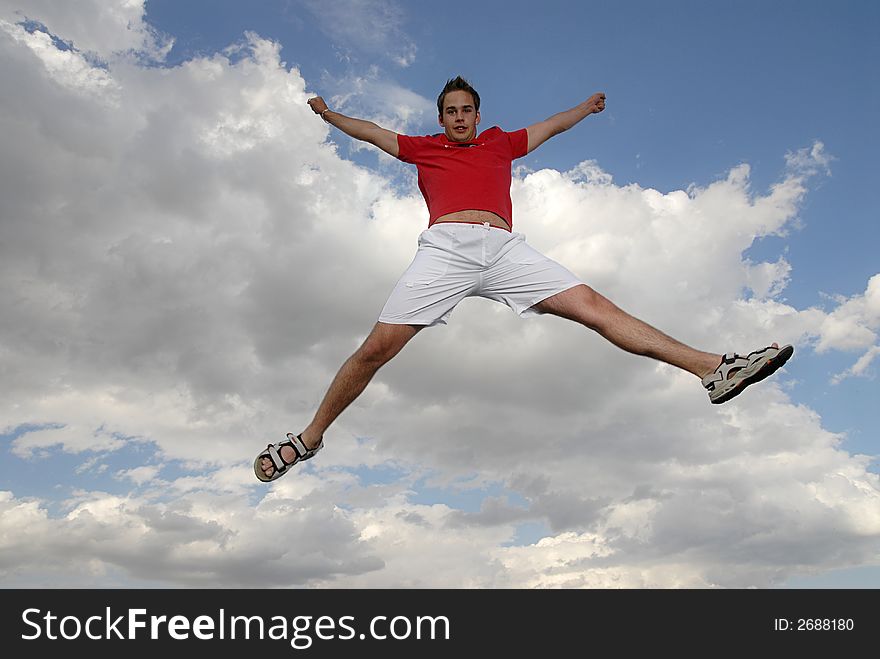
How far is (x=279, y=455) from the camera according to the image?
813 cm

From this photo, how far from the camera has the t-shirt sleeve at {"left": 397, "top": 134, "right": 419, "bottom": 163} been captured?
8180 millimetres

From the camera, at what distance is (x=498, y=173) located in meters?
8.03

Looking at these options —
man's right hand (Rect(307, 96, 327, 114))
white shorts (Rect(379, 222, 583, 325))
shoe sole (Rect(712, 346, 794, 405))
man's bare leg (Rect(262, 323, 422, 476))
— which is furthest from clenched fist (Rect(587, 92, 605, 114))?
shoe sole (Rect(712, 346, 794, 405))

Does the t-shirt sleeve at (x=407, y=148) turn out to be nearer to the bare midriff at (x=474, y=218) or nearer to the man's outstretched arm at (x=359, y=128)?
the man's outstretched arm at (x=359, y=128)

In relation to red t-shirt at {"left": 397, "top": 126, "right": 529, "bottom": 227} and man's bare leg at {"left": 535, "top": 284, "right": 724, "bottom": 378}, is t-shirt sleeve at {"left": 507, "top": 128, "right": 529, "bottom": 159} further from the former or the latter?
man's bare leg at {"left": 535, "top": 284, "right": 724, "bottom": 378}

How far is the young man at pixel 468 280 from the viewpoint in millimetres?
7055

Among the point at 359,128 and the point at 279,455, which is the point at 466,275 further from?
the point at 279,455

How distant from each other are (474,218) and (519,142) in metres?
1.32

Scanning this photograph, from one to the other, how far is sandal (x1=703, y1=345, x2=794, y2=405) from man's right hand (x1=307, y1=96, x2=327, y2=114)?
518cm

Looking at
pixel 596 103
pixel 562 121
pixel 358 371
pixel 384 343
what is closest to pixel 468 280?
pixel 384 343

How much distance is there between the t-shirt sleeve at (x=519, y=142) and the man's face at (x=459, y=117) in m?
0.42

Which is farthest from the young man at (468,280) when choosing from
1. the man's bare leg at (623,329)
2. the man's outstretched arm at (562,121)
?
the man's outstretched arm at (562,121)
